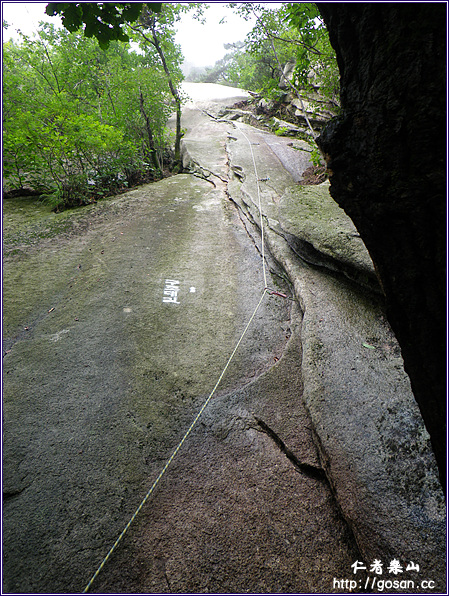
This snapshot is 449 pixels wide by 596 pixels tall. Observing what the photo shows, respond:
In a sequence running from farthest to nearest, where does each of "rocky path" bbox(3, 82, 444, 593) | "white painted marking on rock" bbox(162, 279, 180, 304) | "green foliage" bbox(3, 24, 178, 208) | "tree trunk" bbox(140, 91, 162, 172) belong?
"tree trunk" bbox(140, 91, 162, 172)
"green foliage" bbox(3, 24, 178, 208)
"white painted marking on rock" bbox(162, 279, 180, 304)
"rocky path" bbox(3, 82, 444, 593)

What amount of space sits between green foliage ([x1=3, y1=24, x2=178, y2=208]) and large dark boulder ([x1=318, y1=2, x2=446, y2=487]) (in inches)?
303

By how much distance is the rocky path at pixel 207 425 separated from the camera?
2203 millimetres

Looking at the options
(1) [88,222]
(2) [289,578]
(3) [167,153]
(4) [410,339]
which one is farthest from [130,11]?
(3) [167,153]

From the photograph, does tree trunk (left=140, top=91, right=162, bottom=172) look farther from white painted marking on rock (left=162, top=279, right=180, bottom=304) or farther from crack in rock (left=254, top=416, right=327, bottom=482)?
crack in rock (left=254, top=416, right=327, bottom=482)

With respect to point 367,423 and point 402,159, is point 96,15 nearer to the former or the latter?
point 402,159

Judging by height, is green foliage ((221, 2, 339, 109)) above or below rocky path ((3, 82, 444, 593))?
above

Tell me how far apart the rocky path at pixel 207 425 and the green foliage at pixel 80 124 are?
3079 mm

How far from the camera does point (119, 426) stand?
3090mm

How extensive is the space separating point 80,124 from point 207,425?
7876mm

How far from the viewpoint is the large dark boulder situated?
1.02 metres

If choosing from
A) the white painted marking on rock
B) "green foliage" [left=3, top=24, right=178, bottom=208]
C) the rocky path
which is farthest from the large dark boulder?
"green foliage" [left=3, top=24, right=178, bottom=208]

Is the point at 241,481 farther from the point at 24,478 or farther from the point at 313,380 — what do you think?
the point at 24,478

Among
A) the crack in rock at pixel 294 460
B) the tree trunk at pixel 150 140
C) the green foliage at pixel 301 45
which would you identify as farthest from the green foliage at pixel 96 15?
the tree trunk at pixel 150 140

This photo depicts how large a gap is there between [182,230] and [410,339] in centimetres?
624
